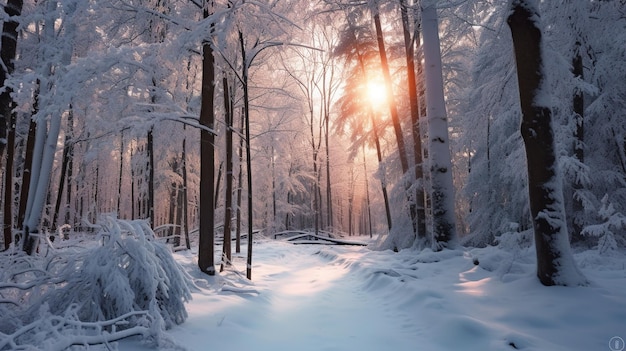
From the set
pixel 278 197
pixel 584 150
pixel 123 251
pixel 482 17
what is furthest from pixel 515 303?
pixel 278 197

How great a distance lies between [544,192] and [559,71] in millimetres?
3898

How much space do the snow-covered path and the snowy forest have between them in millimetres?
142

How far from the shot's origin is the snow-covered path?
3.34 metres

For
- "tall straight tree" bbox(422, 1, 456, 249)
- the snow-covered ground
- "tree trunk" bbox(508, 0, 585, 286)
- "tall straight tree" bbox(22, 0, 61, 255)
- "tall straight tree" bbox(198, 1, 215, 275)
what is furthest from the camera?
"tall straight tree" bbox(422, 1, 456, 249)

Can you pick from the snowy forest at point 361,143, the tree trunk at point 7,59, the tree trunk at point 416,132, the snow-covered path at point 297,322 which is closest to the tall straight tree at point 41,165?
the snowy forest at point 361,143

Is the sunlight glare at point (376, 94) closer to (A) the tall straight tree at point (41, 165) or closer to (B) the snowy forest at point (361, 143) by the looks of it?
(B) the snowy forest at point (361, 143)

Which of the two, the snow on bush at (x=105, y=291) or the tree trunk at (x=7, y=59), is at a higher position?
A: the tree trunk at (x=7, y=59)

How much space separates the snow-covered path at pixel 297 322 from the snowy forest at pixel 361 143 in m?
0.14

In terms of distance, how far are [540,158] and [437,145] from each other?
11.7 ft

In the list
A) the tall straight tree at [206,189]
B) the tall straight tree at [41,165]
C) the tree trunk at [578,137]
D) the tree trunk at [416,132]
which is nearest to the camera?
the tall straight tree at [41,165]

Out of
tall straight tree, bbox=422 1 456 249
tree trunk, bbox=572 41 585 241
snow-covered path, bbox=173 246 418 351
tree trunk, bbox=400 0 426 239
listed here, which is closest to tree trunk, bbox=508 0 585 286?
snow-covered path, bbox=173 246 418 351

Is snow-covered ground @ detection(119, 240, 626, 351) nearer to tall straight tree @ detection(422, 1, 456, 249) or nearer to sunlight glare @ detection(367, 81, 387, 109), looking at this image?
tall straight tree @ detection(422, 1, 456, 249)

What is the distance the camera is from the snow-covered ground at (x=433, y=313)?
123 inches

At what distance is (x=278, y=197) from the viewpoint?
30688mm
